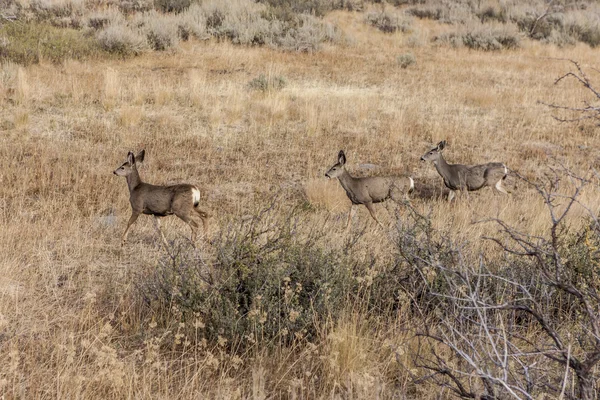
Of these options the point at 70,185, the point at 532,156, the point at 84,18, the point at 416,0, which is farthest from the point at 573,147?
the point at 416,0

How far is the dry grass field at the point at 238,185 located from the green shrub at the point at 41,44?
1.65 feet

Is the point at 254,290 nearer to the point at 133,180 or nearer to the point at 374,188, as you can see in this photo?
the point at 133,180

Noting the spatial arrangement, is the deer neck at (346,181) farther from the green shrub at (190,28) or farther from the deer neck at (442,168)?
the green shrub at (190,28)

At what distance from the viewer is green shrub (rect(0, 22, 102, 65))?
16.9 m

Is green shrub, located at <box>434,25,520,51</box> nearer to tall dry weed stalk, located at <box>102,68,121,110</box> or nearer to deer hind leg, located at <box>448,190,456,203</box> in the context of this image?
tall dry weed stalk, located at <box>102,68,121,110</box>

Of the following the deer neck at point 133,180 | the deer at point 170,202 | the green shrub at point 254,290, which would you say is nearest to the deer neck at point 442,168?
the deer at point 170,202

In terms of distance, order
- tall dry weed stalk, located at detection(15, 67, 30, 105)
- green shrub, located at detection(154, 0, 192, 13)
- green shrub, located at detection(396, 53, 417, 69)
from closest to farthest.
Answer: tall dry weed stalk, located at detection(15, 67, 30, 105)
green shrub, located at detection(396, 53, 417, 69)
green shrub, located at detection(154, 0, 192, 13)

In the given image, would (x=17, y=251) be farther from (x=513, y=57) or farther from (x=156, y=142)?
(x=513, y=57)

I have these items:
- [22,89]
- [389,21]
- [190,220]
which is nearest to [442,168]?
[190,220]

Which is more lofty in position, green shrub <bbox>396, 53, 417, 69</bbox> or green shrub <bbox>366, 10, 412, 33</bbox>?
green shrub <bbox>366, 10, 412, 33</bbox>

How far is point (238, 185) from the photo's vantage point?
1008 centimetres

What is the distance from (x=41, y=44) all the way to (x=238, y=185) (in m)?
10.9

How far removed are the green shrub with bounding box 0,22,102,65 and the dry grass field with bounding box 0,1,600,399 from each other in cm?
50

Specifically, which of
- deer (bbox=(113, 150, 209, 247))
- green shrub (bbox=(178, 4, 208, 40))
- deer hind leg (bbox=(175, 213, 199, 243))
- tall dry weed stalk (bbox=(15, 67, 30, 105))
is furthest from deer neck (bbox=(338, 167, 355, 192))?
green shrub (bbox=(178, 4, 208, 40))
